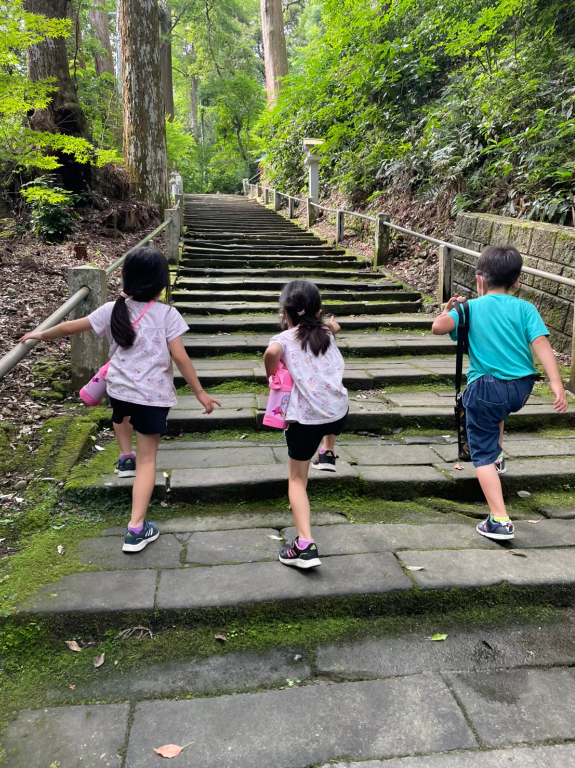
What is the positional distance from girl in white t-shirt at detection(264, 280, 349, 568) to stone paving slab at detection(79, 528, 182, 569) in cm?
50

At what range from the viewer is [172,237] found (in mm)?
8125

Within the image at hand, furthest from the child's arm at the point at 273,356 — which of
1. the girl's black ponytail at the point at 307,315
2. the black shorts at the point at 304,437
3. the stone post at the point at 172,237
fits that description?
the stone post at the point at 172,237

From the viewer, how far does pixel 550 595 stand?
7.48 feet

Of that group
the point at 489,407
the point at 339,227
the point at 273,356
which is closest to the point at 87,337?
the point at 273,356

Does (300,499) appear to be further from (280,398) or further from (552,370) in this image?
(552,370)

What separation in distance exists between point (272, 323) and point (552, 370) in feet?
12.7

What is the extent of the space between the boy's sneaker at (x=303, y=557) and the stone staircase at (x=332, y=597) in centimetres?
7

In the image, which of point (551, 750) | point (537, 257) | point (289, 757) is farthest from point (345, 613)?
point (537, 257)

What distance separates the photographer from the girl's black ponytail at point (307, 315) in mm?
2393

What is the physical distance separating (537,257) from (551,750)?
428cm

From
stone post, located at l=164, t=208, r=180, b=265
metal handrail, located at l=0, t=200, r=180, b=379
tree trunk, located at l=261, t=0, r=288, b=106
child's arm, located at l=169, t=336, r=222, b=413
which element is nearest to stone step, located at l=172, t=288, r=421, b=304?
stone post, located at l=164, t=208, r=180, b=265

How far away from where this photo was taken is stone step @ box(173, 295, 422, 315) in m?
6.48

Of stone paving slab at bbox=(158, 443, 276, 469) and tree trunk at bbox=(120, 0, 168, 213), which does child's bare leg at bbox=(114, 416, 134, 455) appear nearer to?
stone paving slab at bbox=(158, 443, 276, 469)

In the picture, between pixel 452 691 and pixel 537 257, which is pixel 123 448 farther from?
pixel 537 257
